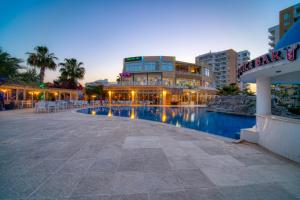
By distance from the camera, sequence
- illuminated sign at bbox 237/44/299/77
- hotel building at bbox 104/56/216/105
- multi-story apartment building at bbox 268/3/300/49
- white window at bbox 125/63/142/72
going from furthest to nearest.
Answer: white window at bbox 125/63/142/72 < multi-story apartment building at bbox 268/3/300/49 < hotel building at bbox 104/56/216/105 < illuminated sign at bbox 237/44/299/77

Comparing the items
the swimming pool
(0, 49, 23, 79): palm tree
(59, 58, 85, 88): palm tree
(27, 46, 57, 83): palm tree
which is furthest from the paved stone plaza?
(59, 58, 85, 88): palm tree

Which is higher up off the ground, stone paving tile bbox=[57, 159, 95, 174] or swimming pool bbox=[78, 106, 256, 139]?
stone paving tile bbox=[57, 159, 95, 174]

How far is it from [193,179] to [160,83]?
2749 centimetres

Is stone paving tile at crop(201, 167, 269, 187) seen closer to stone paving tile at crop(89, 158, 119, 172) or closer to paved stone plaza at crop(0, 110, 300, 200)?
paved stone plaza at crop(0, 110, 300, 200)

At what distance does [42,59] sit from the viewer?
24.1m

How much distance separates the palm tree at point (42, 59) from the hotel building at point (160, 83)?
11.0m

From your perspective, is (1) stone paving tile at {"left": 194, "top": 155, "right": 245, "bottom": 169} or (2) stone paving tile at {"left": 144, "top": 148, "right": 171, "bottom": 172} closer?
(2) stone paving tile at {"left": 144, "top": 148, "right": 171, "bottom": 172}

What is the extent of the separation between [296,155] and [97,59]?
39933 millimetres

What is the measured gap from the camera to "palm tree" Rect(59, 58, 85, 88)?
30.5 meters

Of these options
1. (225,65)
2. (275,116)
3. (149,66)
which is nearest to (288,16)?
(149,66)

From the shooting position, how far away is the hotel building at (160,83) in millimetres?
30031

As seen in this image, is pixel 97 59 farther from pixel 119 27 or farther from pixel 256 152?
pixel 256 152

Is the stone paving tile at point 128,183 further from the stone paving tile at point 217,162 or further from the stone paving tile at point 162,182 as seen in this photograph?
the stone paving tile at point 217,162

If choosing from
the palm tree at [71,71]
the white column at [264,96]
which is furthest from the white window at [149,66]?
the white column at [264,96]
